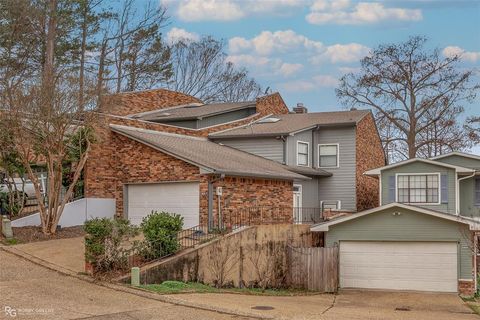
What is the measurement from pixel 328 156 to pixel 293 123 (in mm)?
2539

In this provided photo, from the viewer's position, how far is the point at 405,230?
22.4 m

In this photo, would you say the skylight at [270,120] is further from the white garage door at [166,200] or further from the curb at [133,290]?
the curb at [133,290]

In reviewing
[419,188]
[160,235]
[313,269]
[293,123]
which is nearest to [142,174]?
[160,235]

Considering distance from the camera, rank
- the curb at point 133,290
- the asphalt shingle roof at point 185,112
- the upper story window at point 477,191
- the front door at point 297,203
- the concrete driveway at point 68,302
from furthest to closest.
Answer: the asphalt shingle roof at point 185,112, the front door at point 297,203, the upper story window at point 477,191, the curb at point 133,290, the concrete driveway at point 68,302

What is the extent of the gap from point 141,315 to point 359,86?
3429cm

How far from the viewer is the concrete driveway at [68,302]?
1241cm

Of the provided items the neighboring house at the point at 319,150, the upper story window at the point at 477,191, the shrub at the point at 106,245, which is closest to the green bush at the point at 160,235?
the shrub at the point at 106,245

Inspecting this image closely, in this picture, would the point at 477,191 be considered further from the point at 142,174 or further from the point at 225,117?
the point at 142,174

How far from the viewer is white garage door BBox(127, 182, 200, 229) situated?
912 inches

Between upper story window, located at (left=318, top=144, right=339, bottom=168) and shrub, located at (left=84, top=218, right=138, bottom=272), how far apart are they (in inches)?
676

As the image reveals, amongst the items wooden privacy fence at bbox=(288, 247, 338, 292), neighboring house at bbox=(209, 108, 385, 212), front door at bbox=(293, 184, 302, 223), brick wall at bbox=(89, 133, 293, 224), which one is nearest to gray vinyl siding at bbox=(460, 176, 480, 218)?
neighboring house at bbox=(209, 108, 385, 212)

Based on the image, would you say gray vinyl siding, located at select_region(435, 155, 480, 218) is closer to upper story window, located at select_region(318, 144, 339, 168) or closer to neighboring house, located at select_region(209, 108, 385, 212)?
neighboring house, located at select_region(209, 108, 385, 212)

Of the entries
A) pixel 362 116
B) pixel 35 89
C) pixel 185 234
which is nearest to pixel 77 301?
pixel 185 234

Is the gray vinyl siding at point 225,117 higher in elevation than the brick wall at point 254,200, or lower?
higher
